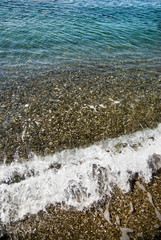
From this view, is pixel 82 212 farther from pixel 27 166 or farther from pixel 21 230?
pixel 27 166

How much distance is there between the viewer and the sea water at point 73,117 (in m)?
4.91

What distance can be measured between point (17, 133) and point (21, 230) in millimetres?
3388

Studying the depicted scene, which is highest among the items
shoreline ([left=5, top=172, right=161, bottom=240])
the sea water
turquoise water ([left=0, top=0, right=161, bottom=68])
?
turquoise water ([left=0, top=0, right=161, bottom=68])

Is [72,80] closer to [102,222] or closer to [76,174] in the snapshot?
[76,174]

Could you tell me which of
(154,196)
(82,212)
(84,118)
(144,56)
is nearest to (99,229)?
(82,212)

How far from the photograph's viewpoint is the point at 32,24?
60.0 feet

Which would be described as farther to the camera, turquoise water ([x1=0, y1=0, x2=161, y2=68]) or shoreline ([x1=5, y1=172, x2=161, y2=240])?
turquoise water ([x1=0, y1=0, x2=161, y2=68])

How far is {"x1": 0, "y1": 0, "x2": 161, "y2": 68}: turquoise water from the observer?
13.0m

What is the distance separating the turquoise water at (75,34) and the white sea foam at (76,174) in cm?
817

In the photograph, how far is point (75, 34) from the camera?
16.8 metres

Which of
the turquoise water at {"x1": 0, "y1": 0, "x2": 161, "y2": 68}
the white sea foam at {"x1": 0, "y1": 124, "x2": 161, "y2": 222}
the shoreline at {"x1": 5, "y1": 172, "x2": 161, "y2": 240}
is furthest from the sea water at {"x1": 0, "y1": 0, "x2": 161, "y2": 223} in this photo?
the shoreline at {"x1": 5, "y1": 172, "x2": 161, "y2": 240}

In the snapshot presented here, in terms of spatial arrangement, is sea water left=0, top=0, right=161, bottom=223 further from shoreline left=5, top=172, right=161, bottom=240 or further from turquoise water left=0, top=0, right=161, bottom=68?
shoreline left=5, top=172, right=161, bottom=240

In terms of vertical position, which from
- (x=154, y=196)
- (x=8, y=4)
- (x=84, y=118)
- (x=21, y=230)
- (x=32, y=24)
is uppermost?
(x=8, y=4)

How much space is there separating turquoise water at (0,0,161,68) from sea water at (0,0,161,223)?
0.15 metres
